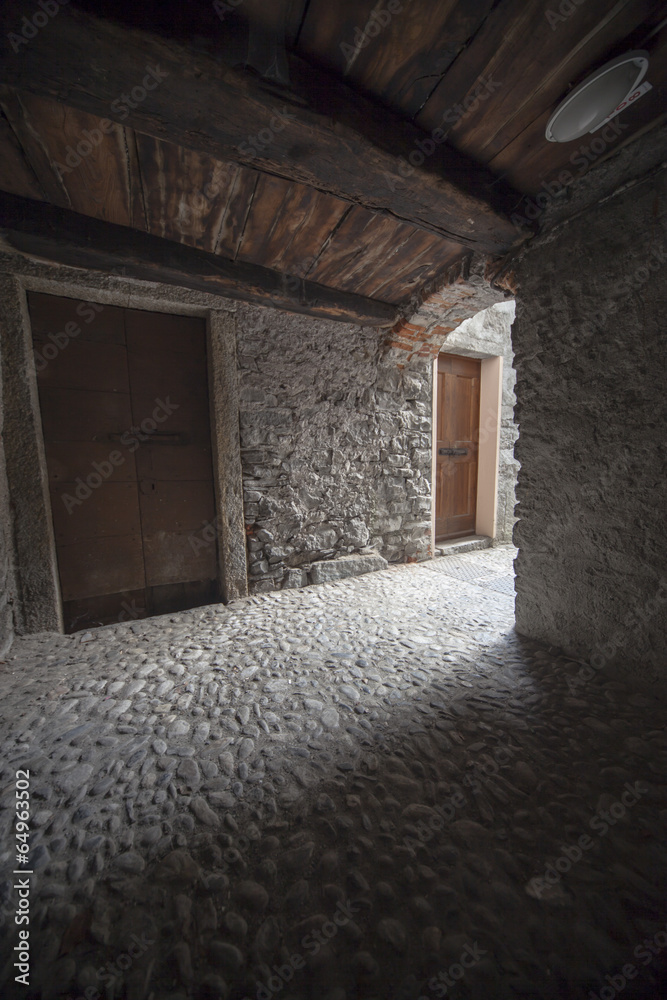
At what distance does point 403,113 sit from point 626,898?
2.50 m

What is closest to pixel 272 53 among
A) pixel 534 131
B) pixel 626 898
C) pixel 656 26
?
pixel 534 131

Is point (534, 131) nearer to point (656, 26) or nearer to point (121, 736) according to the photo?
point (656, 26)

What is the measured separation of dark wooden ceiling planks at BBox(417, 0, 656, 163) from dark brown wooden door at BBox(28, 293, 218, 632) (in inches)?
77.2

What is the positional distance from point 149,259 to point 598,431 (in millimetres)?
2501

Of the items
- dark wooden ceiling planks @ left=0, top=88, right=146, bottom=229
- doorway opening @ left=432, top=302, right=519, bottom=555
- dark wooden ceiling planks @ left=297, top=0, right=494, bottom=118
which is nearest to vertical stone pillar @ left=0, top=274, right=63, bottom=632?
dark wooden ceiling planks @ left=0, top=88, right=146, bottom=229

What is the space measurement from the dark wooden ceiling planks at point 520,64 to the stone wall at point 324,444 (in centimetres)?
166

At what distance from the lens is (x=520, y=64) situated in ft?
3.87

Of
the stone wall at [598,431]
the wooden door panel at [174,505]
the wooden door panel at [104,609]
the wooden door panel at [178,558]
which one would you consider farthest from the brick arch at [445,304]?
the wooden door panel at [104,609]

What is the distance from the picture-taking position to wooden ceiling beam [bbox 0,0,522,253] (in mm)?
1033

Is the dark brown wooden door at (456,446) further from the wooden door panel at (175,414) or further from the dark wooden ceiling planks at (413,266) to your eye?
the wooden door panel at (175,414)

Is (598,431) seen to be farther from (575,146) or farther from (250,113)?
(250,113)

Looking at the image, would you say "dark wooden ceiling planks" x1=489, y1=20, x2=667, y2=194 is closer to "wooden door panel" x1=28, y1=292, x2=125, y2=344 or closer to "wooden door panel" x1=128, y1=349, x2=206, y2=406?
"wooden door panel" x1=128, y1=349, x2=206, y2=406

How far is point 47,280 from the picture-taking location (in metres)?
2.16

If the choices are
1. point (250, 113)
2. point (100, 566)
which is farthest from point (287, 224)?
point (100, 566)
